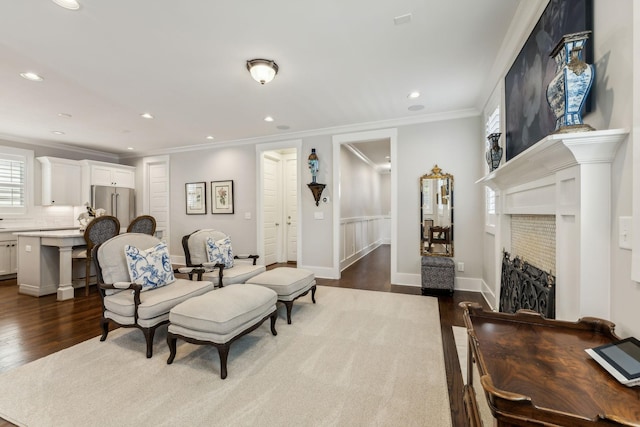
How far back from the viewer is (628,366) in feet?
2.77

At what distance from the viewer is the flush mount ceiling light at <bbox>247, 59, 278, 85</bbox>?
2627 mm

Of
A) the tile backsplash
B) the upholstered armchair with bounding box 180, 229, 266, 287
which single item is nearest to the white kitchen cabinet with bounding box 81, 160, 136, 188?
the tile backsplash

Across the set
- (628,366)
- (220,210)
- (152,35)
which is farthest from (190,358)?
(220,210)

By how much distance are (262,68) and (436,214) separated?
315cm

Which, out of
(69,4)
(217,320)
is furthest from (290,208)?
(69,4)

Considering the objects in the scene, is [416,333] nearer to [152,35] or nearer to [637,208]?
[637,208]

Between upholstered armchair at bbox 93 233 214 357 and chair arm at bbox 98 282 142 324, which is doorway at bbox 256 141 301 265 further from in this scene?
chair arm at bbox 98 282 142 324

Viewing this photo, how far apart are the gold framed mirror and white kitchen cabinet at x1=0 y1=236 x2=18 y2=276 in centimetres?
715

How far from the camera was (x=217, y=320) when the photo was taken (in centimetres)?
198

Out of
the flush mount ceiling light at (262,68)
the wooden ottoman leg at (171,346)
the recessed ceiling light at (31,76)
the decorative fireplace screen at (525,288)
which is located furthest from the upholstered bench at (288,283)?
the recessed ceiling light at (31,76)

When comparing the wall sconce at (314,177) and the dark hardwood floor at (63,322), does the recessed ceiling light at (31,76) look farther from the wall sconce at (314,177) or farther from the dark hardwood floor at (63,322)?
the wall sconce at (314,177)

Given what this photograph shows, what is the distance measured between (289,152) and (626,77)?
5.78 m

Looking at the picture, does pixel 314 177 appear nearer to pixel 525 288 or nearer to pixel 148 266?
pixel 148 266

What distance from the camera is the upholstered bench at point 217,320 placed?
1.98m
